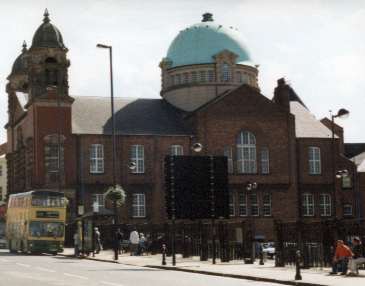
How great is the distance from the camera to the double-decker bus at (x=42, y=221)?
53156mm

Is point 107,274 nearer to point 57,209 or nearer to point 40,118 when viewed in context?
point 57,209

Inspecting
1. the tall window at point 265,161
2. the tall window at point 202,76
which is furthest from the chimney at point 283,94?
the tall window at point 202,76

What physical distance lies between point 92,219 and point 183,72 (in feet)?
120

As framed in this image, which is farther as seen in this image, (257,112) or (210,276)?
(257,112)

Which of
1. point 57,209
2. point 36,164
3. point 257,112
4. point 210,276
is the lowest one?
point 210,276

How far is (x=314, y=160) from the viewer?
82375mm

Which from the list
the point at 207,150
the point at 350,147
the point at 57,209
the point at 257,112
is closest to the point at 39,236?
the point at 57,209

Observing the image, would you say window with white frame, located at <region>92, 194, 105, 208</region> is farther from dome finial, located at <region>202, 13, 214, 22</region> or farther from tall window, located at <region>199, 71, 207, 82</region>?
dome finial, located at <region>202, 13, 214, 22</region>

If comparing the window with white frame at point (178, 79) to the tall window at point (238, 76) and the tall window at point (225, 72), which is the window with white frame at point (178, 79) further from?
the tall window at point (238, 76)

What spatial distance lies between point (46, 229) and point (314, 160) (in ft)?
117

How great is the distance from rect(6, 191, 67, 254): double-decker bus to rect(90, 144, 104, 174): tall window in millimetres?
19074

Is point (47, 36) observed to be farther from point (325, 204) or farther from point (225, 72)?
point (325, 204)

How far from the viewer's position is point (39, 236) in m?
53.7

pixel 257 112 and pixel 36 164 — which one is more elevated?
pixel 257 112
